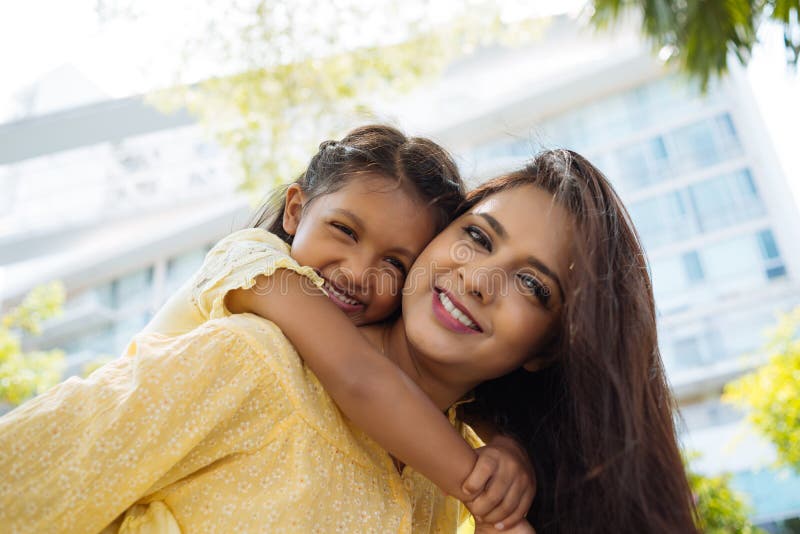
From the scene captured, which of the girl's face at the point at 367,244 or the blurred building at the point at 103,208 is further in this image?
the blurred building at the point at 103,208

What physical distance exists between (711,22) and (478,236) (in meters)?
1.81

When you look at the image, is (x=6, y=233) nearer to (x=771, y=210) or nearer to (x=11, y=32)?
(x=11, y=32)

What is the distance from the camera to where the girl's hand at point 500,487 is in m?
1.18

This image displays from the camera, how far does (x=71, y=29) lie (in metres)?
4.54

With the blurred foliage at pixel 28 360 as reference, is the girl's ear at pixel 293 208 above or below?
above

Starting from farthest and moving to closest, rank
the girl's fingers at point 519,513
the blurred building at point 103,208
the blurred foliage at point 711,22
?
the blurred building at point 103,208
the blurred foliage at point 711,22
the girl's fingers at point 519,513

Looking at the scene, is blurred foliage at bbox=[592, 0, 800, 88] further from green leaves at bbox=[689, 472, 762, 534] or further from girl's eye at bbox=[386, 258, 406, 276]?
green leaves at bbox=[689, 472, 762, 534]

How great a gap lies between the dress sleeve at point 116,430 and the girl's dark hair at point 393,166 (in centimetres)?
62

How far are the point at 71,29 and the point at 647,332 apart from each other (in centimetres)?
442

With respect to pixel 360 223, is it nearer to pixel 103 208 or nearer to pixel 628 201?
pixel 103 208

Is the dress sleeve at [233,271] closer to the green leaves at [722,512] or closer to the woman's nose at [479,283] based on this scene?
the woman's nose at [479,283]

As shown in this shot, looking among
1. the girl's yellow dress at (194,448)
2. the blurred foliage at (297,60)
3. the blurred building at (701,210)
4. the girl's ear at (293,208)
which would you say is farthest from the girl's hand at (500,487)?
the blurred building at (701,210)

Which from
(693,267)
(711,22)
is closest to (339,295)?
(711,22)

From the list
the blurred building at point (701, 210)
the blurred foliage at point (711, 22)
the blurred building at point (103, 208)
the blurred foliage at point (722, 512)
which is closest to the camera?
the blurred foliage at point (711, 22)
